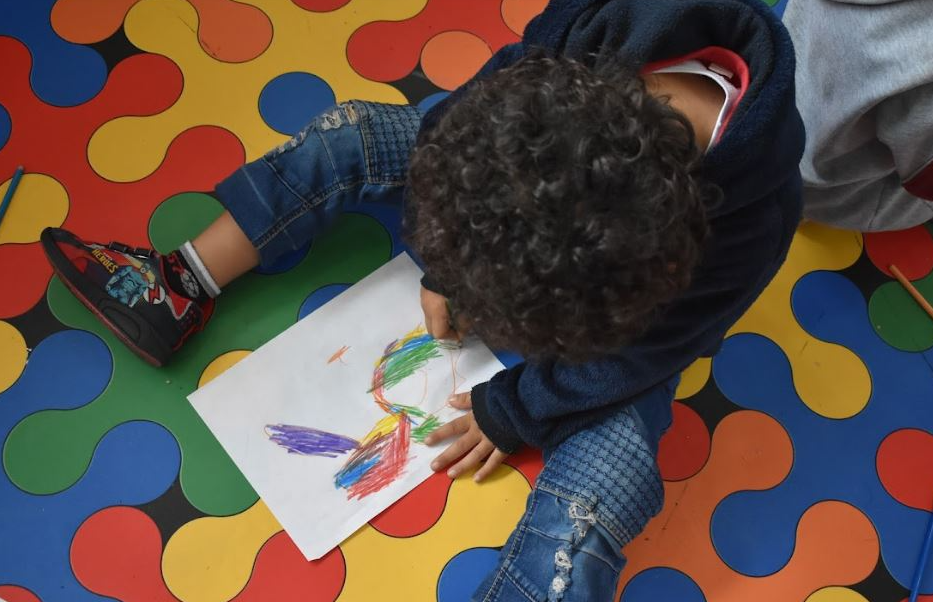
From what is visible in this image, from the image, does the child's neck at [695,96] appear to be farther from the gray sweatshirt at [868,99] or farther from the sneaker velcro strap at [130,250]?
the sneaker velcro strap at [130,250]

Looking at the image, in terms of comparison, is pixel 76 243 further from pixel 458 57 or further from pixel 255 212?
pixel 458 57

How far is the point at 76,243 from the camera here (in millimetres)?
776

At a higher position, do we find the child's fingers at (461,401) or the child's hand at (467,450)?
the child's fingers at (461,401)

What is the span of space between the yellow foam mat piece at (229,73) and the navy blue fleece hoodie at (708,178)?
274 mm

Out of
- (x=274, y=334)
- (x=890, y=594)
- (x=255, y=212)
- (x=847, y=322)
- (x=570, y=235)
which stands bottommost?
(x=890, y=594)

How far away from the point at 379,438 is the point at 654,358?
0.97ft

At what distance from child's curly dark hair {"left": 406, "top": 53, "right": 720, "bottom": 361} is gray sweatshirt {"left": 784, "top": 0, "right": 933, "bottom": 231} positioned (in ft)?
0.75

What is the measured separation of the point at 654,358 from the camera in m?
0.67

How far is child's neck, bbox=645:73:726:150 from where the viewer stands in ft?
1.93

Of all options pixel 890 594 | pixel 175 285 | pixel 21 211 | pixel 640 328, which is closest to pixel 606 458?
pixel 640 328

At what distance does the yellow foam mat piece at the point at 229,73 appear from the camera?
34.9 inches

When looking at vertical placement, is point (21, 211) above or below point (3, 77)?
below

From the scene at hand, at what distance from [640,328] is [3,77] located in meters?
0.81

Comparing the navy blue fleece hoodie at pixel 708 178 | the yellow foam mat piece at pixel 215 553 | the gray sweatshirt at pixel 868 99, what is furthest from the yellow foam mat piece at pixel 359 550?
the gray sweatshirt at pixel 868 99
